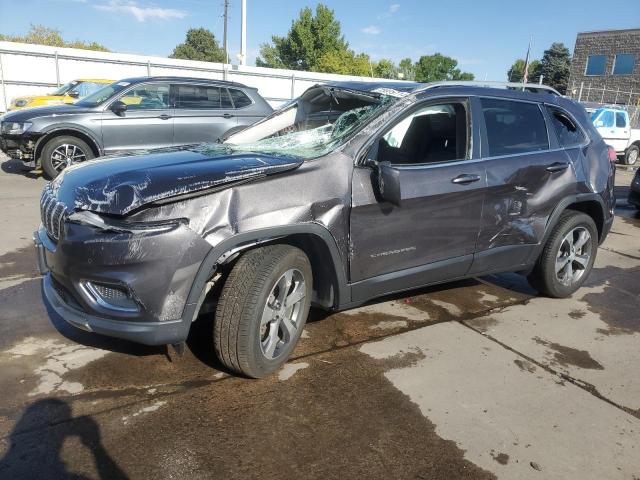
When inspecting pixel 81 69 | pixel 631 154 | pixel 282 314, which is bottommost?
pixel 282 314

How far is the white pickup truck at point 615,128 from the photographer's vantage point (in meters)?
15.7

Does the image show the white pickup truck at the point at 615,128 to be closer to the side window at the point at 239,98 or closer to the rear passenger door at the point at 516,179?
the side window at the point at 239,98

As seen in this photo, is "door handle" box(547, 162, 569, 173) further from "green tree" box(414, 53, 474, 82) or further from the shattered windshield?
"green tree" box(414, 53, 474, 82)

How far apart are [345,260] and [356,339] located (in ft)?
2.66

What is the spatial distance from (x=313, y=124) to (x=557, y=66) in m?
71.0

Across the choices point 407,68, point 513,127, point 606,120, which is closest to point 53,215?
point 513,127

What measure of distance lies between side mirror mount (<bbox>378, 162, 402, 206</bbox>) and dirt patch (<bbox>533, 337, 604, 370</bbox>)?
66.4 inches

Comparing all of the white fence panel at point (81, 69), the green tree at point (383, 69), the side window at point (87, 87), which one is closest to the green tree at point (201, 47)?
the green tree at point (383, 69)

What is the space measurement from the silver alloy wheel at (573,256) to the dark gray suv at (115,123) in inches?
210

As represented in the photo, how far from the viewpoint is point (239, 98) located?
9766mm

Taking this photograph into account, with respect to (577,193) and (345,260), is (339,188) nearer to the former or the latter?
(345,260)

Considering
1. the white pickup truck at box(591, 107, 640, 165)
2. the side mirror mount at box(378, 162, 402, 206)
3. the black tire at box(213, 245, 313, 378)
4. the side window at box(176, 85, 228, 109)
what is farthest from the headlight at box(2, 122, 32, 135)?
the white pickup truck at box(591, 107, 640, 165)

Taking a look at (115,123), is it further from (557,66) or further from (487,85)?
(557,66)

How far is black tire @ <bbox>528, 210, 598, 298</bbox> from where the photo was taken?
445 centimetres
